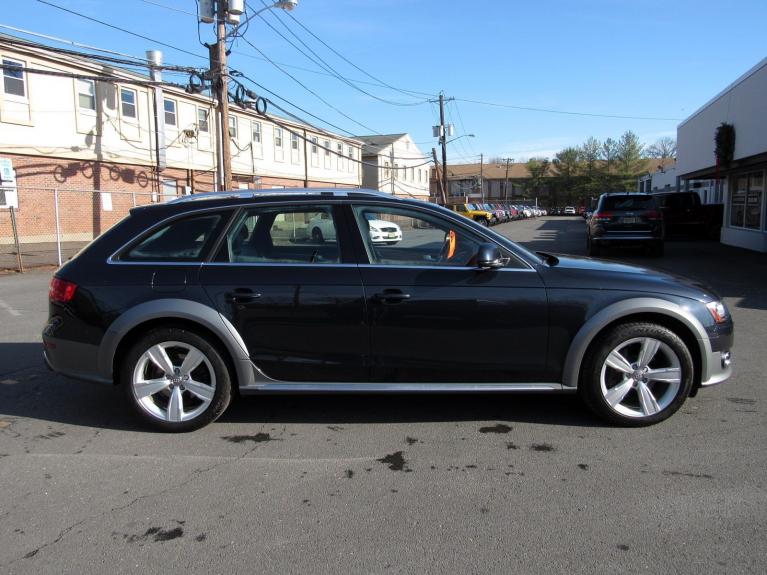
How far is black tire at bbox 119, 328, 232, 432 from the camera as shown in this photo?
13.2 feet

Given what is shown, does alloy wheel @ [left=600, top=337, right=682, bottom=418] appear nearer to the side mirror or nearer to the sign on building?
the side mirror

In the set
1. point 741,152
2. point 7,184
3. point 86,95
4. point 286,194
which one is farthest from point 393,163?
point 286,194

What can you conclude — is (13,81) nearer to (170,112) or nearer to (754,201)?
(170,112)

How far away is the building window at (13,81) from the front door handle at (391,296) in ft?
72.0

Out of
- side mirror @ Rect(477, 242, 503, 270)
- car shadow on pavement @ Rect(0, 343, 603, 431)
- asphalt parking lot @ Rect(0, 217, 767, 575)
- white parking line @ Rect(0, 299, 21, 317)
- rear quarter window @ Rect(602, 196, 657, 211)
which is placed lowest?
asphalt parking lot @ Rect(0, 217, 767, 575)

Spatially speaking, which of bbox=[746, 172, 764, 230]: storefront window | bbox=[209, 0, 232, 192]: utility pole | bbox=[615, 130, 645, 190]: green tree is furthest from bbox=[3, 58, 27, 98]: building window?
bbox=[615, 130, 645, 190]: green tree

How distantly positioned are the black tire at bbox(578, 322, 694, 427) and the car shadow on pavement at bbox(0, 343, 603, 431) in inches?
9.4

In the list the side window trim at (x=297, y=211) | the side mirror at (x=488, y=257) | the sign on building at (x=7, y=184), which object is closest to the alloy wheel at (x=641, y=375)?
the side mirror at (x=488, y=257)

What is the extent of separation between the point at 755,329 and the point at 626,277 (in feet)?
14.1

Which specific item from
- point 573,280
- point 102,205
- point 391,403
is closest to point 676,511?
point 573,280

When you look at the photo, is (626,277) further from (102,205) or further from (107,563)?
(102,205)

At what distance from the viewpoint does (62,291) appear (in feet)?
13.5

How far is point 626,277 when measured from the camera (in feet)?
13.3

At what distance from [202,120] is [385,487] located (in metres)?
29.4
